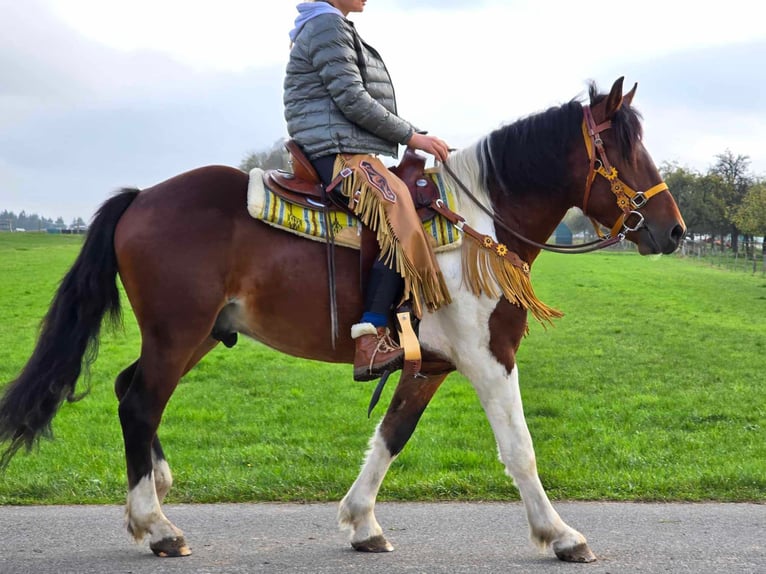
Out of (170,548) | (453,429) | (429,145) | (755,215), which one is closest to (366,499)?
(170,548)

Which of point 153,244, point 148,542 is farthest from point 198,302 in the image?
point 148,542

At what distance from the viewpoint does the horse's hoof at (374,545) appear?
5395mm

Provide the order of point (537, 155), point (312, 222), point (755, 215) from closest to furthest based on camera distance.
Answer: point (312, 222)
point (537, 155)
point (755, 215)

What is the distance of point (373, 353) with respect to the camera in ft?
16.6

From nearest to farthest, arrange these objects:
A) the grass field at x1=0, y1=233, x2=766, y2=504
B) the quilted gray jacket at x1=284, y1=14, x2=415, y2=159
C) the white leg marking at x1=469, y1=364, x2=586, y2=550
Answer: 1. the white leg marking at x1=469, y1=364, x2=586, y2=550
2. the quilted gray jacket at x1=284, y1=14, x2=415, y2=159
3. the grass field at x1=0, y1=233, x2=766, y2=504

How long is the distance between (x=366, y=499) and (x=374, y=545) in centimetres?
28

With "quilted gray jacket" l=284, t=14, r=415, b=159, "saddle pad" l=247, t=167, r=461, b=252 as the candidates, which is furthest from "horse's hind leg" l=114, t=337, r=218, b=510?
"quilted gray jacket" l=284, t=14, r=415, b=159

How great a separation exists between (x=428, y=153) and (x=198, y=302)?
5.34 ft

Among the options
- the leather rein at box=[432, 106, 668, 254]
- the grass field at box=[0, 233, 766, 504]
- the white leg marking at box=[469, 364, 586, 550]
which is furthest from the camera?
the grass field at box=[0, 233, 766, 504]

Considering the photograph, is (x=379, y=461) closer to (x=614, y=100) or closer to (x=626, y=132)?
(x=626, y=132)

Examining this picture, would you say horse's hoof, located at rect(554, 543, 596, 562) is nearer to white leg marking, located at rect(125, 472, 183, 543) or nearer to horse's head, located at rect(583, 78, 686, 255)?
horse's head, located at rect(583, 78, 686, 255)

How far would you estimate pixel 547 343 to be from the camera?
Answer: 18.8 m

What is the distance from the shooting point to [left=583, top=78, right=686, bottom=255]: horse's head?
5.40m

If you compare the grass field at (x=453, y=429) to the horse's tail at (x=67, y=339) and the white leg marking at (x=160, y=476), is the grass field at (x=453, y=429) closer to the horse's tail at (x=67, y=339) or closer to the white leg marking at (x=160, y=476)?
the horse's tail at (x=67, y=339)
